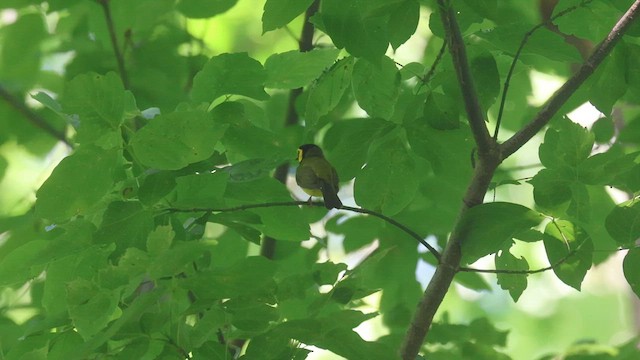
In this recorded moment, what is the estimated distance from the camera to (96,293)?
4.40ft

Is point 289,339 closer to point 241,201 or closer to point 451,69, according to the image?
point 241,201

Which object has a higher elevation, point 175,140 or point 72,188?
point 175,140

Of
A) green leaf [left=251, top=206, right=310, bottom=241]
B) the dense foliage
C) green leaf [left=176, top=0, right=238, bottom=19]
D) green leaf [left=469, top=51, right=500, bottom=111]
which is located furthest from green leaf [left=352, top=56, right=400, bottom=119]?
green leaf [left=176, top=0, right=238, bottom=19]

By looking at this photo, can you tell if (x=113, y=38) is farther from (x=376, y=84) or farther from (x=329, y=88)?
(x=376, y=84)

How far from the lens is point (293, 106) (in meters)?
2.64

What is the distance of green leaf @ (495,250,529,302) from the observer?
1.71 m

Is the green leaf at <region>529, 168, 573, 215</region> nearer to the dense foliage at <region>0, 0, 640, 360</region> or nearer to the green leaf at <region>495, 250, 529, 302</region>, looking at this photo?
the dense foliage at <region>0, 0, 640, 360</region>

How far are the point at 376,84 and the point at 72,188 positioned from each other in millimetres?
651

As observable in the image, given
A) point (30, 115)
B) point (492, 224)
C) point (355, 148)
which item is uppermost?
point (30, 115)

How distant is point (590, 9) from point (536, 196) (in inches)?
17.1

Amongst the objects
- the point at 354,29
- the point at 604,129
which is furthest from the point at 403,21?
the point at 604,129

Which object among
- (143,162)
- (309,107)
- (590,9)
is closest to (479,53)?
(590,9)

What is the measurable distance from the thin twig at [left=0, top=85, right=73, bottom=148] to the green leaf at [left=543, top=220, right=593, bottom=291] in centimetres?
176

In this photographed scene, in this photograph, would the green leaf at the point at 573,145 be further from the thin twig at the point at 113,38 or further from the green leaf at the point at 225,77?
the thin twig at the point at 113,38
